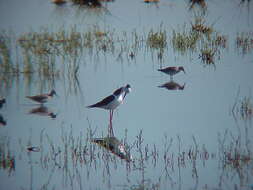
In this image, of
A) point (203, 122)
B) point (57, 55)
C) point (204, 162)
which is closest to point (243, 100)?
point (203, 122)

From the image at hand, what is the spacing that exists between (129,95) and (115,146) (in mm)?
2594

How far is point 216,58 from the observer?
11.2m

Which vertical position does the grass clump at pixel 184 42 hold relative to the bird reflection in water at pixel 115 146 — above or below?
above

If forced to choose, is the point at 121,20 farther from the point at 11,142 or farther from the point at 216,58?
the point at 11,142

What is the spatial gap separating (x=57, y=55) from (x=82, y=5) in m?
4.82

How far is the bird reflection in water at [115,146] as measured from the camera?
237 inches

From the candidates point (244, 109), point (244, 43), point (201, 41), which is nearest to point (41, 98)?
point (244, 109)

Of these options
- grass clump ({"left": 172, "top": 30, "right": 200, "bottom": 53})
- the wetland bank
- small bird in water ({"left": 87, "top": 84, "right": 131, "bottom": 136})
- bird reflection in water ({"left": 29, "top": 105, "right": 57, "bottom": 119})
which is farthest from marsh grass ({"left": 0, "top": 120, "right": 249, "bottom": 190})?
grass clump ({"left": 172, "top": 30, "right": 200, "bottom": 53})

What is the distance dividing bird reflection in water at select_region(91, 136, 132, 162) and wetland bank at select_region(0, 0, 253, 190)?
0.5 inches

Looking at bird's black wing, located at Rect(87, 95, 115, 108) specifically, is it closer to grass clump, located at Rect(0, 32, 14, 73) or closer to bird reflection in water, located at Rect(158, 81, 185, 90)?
bird reflection in water, located at Rect(158, 81, 185, 90)

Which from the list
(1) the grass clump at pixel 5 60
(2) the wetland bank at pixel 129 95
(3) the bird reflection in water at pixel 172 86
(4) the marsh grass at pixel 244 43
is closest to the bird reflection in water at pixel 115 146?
(2) the wetland bank at pixel 129 95

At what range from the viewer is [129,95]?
8875 mm

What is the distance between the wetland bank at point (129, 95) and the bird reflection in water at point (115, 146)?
0.04 feet

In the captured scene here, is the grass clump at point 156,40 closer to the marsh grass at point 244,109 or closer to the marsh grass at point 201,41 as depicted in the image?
the marsh grass at point 201,41
